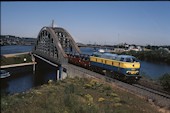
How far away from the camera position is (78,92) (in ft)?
74.3

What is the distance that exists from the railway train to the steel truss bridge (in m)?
17.9

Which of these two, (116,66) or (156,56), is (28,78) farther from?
(156,56)

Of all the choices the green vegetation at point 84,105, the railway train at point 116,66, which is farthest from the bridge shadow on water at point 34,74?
the green vegetation at point 84,105

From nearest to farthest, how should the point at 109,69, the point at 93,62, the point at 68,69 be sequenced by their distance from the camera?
the point at 109,69
the point at 93,62
the point at 68,69

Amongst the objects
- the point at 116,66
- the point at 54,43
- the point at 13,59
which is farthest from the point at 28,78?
the point at 116,66

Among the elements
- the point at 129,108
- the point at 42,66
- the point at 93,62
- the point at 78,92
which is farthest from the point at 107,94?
the point at 42,66

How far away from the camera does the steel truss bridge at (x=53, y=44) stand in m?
60.7

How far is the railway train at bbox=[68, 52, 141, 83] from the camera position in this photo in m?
26.3

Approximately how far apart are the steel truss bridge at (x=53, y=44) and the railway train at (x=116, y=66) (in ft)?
58.7

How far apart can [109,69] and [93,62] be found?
649 centimetres

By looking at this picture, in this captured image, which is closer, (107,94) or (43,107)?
(43,107)

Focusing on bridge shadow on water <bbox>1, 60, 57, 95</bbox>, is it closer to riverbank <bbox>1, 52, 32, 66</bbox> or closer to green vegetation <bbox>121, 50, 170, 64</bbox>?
riverbank <bbox>1, 52, 32, 66</bbox>

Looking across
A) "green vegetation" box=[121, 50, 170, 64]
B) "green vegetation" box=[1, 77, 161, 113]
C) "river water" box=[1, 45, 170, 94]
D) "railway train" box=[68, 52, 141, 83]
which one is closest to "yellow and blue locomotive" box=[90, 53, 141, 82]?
"railway train" box=[68, 52, 141, 83]

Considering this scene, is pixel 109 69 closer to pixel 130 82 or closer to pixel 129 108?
pixel 130 82
